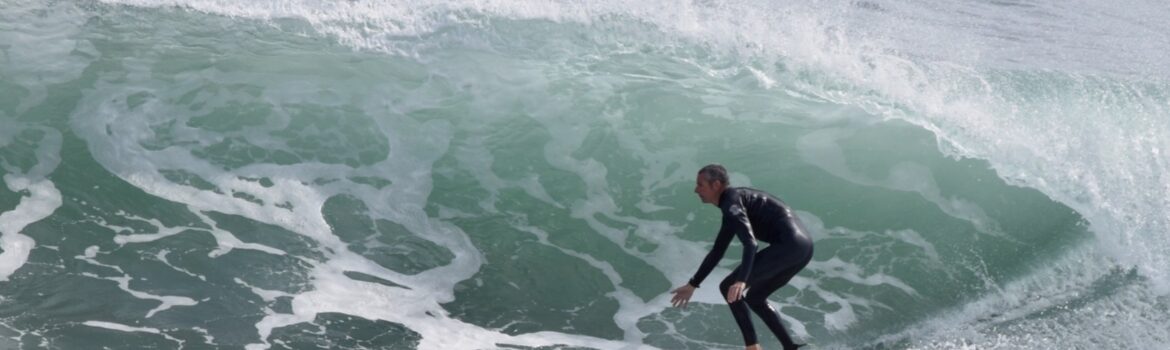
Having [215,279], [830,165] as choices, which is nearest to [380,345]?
[215,279]

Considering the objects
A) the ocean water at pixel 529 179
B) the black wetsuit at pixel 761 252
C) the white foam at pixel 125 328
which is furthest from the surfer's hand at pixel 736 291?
the white foam at pixel 125 328

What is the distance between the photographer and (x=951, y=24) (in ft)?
52.7

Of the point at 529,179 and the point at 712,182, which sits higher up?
the point at 712,182

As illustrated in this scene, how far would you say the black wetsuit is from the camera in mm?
6441

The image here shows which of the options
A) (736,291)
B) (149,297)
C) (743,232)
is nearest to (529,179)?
(149,297)

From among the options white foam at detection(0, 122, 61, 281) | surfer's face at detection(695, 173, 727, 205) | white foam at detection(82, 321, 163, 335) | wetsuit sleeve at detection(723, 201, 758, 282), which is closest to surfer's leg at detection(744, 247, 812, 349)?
wetsuit sleeve at detection(723, 201, 758, 282)

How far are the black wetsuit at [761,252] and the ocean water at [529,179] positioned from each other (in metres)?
1.19

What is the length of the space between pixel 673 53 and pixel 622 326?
4.53 meters

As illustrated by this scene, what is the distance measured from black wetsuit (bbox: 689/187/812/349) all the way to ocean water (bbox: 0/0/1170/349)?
3.92 ft

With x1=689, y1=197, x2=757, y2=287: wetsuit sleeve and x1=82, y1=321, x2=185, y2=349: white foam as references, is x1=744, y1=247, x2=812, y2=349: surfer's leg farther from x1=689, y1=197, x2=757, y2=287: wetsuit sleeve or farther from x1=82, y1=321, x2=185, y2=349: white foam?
x1=82, y1=321, x2=185, y2=349: white foam

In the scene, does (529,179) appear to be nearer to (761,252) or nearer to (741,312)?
(761,252)

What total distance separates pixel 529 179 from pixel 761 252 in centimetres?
345

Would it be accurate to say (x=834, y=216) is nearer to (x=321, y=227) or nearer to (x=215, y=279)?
(x=321, y=227)

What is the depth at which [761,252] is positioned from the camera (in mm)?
6625
